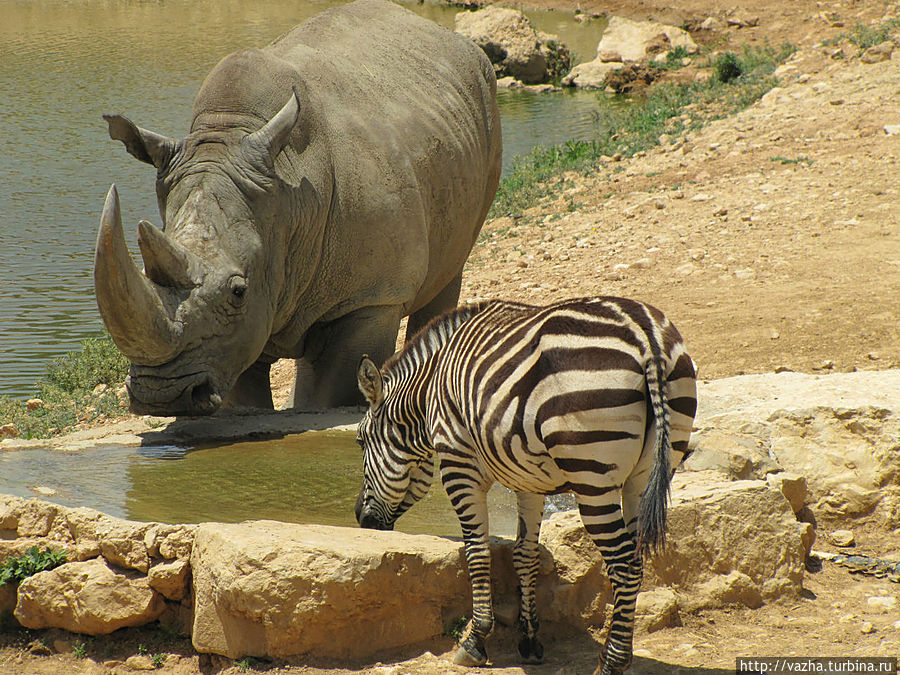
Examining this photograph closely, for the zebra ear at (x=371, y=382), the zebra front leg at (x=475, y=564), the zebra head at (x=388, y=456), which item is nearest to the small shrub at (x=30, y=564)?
the zebra head at (x=388, y=456)

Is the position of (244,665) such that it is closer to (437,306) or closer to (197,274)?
(197,274)

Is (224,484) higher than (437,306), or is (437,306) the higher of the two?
(224,484)

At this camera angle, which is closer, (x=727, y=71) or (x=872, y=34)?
(x=872, y=34)

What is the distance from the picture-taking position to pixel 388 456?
498 centimetres

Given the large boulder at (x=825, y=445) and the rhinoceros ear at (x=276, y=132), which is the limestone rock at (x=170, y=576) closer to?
the large boulder at (x=825, y=445)

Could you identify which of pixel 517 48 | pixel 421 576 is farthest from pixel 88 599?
pixel 517 48

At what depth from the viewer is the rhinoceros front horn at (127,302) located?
572 centimetres

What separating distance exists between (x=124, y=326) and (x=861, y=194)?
836cm

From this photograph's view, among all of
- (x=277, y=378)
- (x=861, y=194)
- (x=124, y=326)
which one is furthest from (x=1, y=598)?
(x=861, y=194)

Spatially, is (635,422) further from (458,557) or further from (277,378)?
(277,378)

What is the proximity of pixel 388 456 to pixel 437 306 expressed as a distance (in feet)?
16.1

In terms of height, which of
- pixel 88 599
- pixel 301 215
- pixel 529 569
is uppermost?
pixel 301 215

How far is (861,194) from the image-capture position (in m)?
11.7

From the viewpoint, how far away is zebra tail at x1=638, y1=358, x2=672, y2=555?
3848 mm
